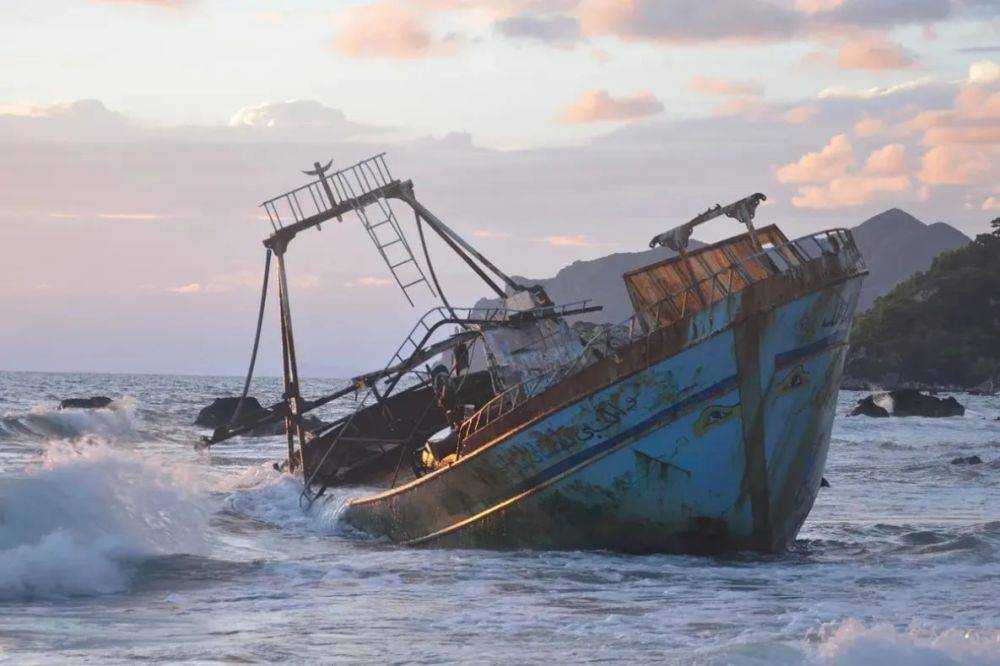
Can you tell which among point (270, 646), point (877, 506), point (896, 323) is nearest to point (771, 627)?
point (270, 646)

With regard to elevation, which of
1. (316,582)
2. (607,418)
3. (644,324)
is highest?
(644,324)

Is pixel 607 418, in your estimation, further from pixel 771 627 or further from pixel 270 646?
pixel 270 646

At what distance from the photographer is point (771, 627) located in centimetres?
1237

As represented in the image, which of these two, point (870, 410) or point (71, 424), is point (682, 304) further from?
point (870, 410)

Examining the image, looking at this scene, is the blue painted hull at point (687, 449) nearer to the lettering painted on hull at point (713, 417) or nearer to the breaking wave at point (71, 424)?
the lettering painted on hull at point (713, 417)

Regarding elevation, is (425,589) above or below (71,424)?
below

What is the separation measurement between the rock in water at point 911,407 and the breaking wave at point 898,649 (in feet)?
193

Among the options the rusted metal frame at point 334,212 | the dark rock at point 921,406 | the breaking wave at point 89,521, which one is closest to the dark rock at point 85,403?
the dark rock at point 921,406

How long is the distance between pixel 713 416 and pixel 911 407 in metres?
55.8

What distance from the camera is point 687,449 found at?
16328 millimetres

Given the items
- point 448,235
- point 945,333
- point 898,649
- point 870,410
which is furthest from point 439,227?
point 945,333

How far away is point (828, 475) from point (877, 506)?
25.9 ft

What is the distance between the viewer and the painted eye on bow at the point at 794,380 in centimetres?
1680

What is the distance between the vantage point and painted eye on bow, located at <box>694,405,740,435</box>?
53.4 ft
